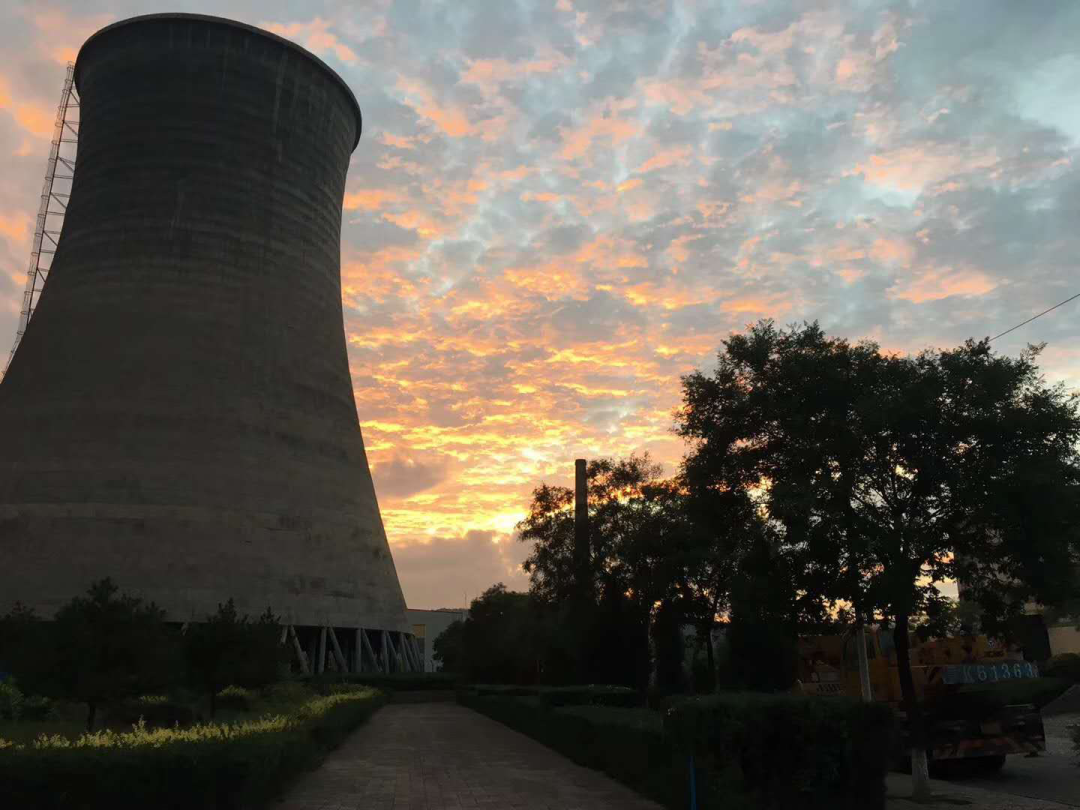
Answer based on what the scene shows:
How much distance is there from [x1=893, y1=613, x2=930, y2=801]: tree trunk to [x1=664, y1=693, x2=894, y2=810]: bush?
3476mm

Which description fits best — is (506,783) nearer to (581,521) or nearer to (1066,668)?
(581,521)

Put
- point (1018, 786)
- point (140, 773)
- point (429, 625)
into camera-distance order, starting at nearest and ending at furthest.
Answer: point (140, 773) < point (1018, 786) < point (429, 625)

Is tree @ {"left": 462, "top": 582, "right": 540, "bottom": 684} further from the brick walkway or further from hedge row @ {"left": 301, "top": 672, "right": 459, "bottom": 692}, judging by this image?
the brick walkway

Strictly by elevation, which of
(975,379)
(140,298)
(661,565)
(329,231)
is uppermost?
(329,231)

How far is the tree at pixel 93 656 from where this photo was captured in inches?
606

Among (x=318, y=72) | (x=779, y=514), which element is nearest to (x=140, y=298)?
(x=318, y=72)

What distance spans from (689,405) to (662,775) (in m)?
8.86

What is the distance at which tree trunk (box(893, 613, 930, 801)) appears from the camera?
1198cm

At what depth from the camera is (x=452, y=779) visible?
1330 cm

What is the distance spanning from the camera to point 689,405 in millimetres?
17609

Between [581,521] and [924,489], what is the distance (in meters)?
20.9

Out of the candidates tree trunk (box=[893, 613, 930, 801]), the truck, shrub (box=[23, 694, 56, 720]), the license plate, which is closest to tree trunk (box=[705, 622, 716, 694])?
the truck

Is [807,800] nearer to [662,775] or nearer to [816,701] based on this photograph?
[816,701]

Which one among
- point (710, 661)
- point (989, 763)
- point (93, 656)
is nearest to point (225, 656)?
point (93, 656)
